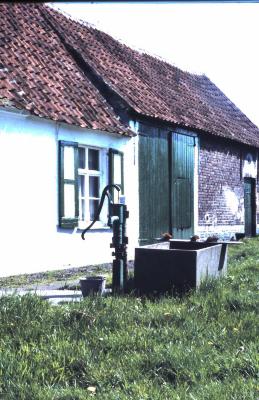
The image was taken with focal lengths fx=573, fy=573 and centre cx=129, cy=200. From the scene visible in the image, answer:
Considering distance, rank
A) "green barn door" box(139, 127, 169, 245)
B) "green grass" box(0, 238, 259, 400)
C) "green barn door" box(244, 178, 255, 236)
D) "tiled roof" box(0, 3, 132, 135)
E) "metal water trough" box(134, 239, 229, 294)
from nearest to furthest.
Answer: "green grass" box(0, 238, 259, 400) < "metal water trough" box(134, 239, 229, 294) < "tiled roof" box(0, 3, 132, 135) < "green barn door" box(139, 127, 169, 245) < "green barn door" box(244, 178, 255, 236)

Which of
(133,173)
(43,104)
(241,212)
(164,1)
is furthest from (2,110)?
(241,212)

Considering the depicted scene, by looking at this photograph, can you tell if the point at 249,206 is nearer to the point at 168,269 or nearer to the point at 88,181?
the point at 88,181

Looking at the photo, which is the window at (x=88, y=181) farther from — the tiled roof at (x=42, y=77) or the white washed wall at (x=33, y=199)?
the tiled roof at (x=42, y=77)

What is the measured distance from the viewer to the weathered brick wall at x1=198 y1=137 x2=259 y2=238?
16.5 m

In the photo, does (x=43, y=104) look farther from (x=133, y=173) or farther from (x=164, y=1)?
(x=164, y=1)

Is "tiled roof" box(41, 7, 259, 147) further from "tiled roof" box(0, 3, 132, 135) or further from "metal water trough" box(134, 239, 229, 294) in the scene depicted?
"metal water trough" box(134, 239, 229, 294)

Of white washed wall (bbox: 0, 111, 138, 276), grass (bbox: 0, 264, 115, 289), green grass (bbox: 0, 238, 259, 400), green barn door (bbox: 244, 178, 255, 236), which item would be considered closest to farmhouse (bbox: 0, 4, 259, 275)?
white washed wall (bbox: 0, 111, 138, 276)

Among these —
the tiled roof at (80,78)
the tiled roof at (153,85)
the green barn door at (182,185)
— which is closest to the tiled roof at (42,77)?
the tiled roof at (80,78)

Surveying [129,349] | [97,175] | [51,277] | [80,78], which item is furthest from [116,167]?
[129,349]

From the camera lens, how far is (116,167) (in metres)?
12.3

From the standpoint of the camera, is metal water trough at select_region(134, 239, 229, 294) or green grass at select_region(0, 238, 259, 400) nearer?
green grass at select_region(0, 238, 259, 400)

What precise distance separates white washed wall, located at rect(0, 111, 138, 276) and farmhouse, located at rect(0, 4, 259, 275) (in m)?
0.02

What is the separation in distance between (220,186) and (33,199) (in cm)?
877

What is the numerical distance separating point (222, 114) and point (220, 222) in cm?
418
